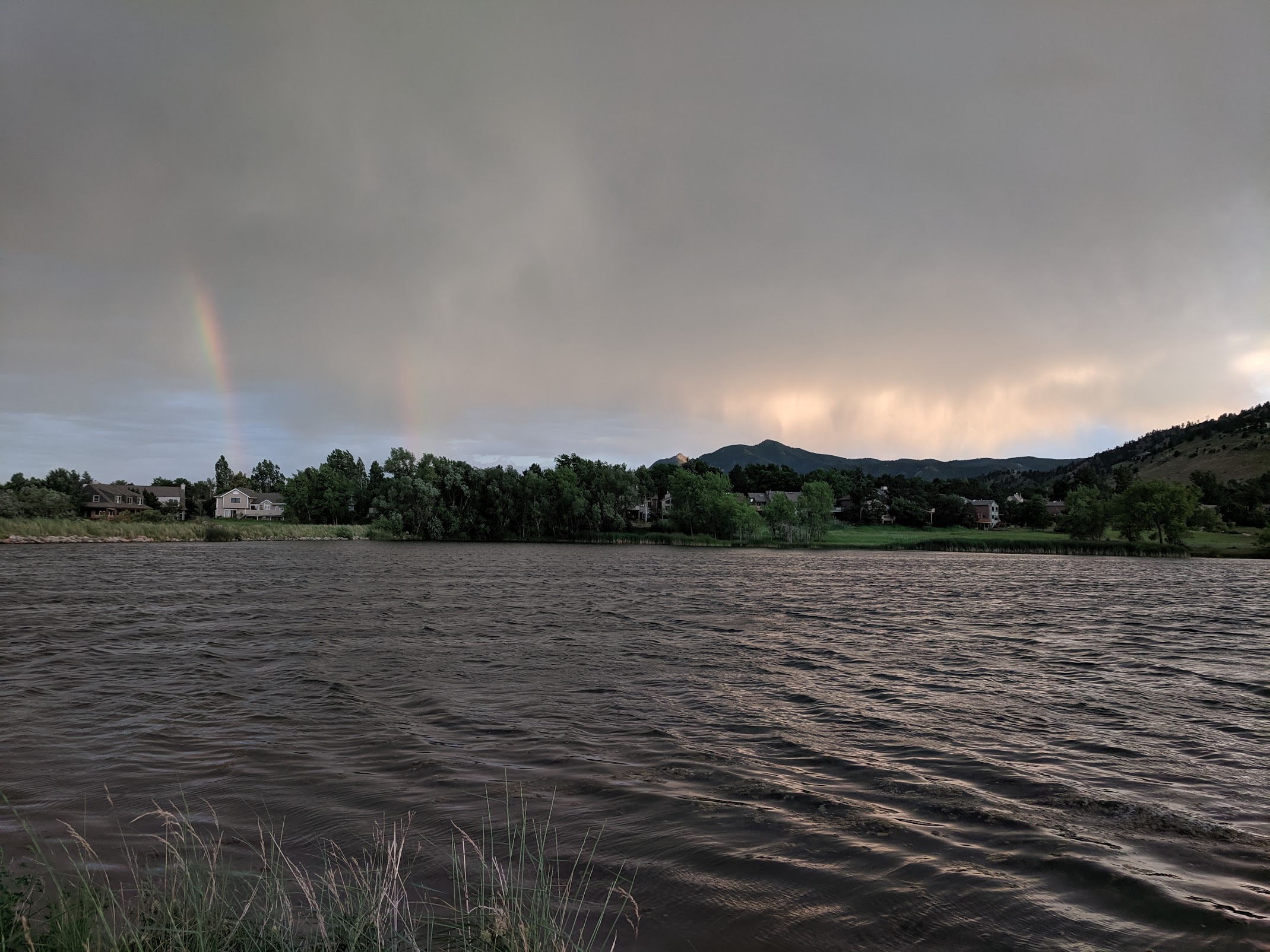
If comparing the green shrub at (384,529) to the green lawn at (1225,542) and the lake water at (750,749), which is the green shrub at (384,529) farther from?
the green lawn at (1225,542)

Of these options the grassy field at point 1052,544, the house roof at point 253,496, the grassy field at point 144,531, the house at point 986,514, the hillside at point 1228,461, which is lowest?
the grassy field at point 1052,544

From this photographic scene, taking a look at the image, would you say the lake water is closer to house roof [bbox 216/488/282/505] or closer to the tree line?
the tree line

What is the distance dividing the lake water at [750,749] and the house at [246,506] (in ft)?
476

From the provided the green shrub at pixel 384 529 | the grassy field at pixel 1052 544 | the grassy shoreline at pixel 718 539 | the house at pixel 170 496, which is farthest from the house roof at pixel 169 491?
the grassy field at pixel 1052 544

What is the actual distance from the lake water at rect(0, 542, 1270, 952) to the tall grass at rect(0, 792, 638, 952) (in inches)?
18.0

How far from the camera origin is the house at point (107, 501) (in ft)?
406

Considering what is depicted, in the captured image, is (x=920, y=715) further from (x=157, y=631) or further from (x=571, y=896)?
(x=157, y=631)

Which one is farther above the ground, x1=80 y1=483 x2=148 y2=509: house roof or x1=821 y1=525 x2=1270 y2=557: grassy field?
x1=80 y1=483 x2=148 y2=509: house roof

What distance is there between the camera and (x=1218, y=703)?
45.1ft

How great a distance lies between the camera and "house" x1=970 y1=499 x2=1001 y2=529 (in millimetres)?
179188

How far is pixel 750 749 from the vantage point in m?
10.4

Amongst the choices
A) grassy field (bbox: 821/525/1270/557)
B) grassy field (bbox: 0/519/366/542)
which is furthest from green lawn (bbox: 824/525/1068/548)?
grassy field (bbox: 0/519/366/542)

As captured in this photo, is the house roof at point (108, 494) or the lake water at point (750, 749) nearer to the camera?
the lake water at point (750, 749)

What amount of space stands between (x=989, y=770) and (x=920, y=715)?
3.13m
